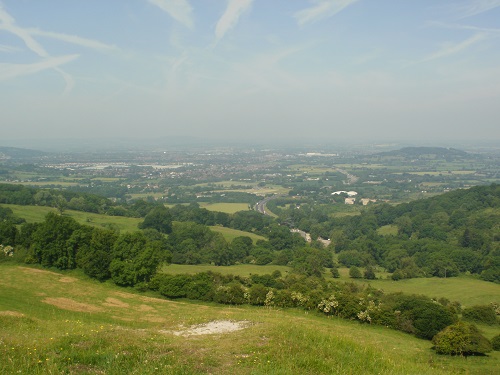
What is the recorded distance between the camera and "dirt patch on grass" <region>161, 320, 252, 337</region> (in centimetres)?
1904

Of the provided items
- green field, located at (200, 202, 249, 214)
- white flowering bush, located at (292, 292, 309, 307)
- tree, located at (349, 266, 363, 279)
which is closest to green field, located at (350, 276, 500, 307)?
tree, located at (349, 266, 363, 279)

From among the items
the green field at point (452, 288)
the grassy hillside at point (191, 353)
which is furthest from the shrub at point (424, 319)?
the green field at point (452, 288)

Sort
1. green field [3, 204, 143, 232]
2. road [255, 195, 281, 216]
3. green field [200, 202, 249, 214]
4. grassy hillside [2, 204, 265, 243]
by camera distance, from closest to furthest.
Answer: green field [3, 204, 143, 232] → grassy hillside [2, 204, 265, 243] → green field [200, 202, 249, 214] → road [255, 195, 281, 216]

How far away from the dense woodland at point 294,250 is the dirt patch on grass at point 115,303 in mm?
5548

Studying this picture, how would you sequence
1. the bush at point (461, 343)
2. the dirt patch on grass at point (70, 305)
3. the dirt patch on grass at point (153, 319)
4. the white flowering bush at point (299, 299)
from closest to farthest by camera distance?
the bush at point (461, 343), the dirt patch on grass at point (153, 319), the dirt patch on grass at point (70, 305), the white flowering bush at point (299, 299)

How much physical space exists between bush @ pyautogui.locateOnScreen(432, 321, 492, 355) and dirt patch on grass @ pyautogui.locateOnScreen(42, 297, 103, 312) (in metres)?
21.6

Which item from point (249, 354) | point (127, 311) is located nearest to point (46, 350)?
point (249, 354)

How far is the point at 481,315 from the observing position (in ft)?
113

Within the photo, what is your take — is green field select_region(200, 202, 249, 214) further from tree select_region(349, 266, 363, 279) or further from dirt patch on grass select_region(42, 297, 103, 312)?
dirt patch on grass select_region(42, 297, 103, 312)

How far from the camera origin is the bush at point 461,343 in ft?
75.3

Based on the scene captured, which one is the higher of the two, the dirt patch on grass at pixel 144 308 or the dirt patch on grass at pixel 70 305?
the dirt patch on grass at pixel 70 305

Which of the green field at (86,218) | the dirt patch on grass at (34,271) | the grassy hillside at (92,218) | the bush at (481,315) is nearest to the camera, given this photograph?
the dirt patch on grass at (34,271)

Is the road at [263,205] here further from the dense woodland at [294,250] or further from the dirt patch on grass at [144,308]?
the dirt patch on grass at [144,308]

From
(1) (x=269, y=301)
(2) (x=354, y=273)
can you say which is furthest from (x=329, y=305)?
(2) (x=354, y=273)
